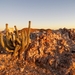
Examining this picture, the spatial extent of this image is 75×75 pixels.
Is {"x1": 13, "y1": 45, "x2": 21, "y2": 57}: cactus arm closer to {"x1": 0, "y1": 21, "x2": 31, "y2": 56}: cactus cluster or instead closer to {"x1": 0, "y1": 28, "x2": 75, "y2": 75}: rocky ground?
{"x1": 0, "y1": 21, "x2": 31, "y2": 56}: cactus cluster

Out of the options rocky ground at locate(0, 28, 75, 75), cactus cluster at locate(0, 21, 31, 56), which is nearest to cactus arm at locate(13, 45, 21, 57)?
cactus cluster at locate(0, 21, 31, 56)

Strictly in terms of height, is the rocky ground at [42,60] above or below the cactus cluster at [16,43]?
below

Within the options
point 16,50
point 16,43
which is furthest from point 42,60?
point 16,43

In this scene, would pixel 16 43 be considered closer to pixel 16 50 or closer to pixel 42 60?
pixel 16 50

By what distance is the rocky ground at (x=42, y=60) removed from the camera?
674 centimetres

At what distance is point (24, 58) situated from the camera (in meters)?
7.30

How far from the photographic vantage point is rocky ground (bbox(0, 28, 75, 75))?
6738mm

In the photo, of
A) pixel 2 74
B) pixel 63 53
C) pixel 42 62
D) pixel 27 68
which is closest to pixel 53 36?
pixel 63 53

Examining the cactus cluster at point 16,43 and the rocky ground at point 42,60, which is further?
the cactus cluster at point 16,43

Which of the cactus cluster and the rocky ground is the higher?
the cactus cluster

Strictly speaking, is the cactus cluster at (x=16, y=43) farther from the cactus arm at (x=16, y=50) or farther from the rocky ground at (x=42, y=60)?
the rocky ground at (x=42, y=60)

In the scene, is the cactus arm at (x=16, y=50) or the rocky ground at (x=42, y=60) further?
the cactus arm at (x=16, y=50)

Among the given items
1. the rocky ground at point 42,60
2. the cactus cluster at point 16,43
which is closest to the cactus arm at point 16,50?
the cactus cluster at point 16,43

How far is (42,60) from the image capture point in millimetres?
7172
